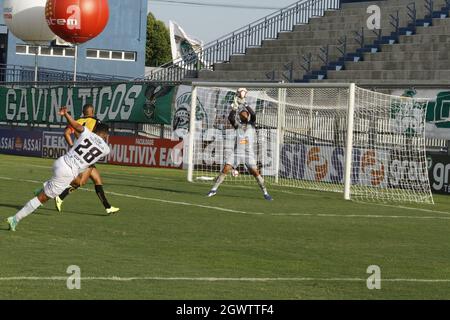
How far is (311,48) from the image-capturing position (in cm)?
4378

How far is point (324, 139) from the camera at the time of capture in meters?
29.5

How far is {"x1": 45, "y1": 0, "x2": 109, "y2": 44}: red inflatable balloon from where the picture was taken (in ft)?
145

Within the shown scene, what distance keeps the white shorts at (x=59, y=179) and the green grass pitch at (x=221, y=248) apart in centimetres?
57

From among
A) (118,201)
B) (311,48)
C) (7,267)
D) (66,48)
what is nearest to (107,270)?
(7,267)

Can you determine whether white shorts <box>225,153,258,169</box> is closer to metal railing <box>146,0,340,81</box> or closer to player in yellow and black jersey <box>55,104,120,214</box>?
player in yellow and black jersey <box>55,104,120,214</box>

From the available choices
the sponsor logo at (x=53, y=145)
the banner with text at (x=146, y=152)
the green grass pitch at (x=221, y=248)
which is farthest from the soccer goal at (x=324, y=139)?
the sponsor logo at (x=53, y=145)

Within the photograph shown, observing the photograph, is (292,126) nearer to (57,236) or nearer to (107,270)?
(57,236)

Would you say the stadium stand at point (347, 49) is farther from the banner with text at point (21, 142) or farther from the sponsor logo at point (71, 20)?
the banner with text at point (21, 142)

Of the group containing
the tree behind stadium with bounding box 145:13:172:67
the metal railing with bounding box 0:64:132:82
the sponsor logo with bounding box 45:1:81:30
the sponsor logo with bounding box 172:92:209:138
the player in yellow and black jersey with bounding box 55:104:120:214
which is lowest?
the player in yellow and black jersey with bounding box 55:104:120:214

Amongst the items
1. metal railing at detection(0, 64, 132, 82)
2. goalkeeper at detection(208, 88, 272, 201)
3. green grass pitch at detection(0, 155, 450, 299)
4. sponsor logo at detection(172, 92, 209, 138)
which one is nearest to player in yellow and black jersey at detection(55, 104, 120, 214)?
green grass pitch at detection(0, 155, 450, 299)

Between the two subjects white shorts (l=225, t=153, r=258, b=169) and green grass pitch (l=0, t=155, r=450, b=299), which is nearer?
green grass pitch (l=0, t=155, r=450, b=299)

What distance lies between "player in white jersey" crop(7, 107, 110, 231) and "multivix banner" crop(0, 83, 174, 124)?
786 inches

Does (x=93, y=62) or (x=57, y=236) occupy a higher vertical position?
(x=93, y=62)

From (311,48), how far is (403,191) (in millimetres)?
18559
